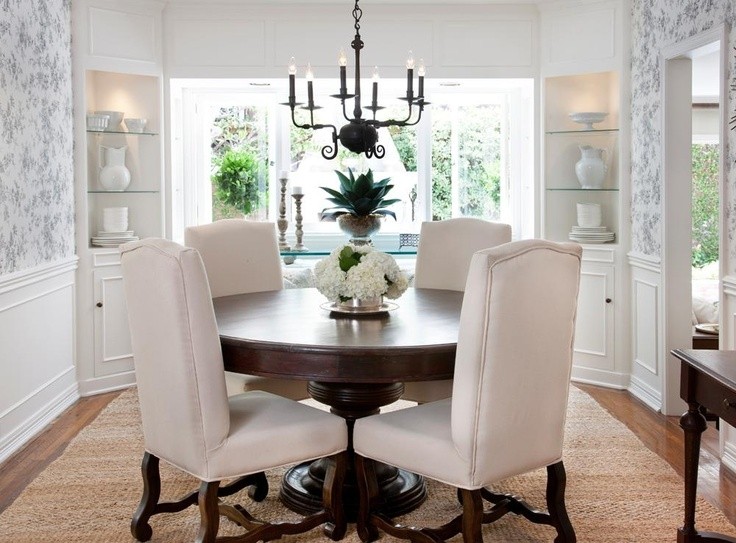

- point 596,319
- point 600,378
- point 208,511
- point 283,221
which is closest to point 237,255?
point 283,221

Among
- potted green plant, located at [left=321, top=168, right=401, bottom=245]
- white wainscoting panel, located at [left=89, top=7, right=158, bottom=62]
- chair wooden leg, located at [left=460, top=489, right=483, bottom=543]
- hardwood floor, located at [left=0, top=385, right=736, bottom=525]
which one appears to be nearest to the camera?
chair wooden leg, located at [left=460, top=489, right=483, bottom=543]

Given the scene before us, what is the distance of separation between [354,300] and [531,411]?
Result: 0.93 metres

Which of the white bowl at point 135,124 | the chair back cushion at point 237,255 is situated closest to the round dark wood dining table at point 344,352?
the chair back cushion at point 237,255

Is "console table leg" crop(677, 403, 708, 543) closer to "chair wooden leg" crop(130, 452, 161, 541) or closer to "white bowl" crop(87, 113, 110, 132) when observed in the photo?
"chair wooden leg" crop(130, 452, 161, 541)

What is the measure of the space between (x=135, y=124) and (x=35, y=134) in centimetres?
102

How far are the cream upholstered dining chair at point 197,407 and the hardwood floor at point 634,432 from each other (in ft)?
3.34

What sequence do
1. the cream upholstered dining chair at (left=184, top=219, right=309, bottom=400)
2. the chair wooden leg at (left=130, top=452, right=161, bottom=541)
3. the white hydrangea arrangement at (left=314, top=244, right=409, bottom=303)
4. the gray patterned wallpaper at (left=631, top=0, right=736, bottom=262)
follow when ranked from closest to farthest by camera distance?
1. the chair wooden leg at (left=130, top=452, right=161, bottom=541)
2. the white hydrangea arrangement at (left=314, top=244, right=409, bottom=303)
3. the cream upholstered dining chair at (left=184, top=219, right=309, bottom=400)
4. the gray patterned wallpaper at (left=631, top=0, right=736, bottom=262)

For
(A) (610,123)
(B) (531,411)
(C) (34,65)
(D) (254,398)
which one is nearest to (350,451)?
(D) (254,398)

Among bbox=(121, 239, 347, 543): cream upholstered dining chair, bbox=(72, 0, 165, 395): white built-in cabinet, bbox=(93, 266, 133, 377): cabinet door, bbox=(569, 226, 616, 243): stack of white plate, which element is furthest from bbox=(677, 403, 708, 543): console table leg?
bbox=(72, 0, 165, 395): white built-in cabinet

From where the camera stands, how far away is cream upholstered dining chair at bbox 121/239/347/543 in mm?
2402

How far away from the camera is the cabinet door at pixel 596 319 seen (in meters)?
4.91

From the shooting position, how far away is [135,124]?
5.04 meters

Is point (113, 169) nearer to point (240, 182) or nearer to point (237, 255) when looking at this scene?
point (240, 182)

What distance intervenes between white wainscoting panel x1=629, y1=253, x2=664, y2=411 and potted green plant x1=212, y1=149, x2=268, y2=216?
8.50 feet
